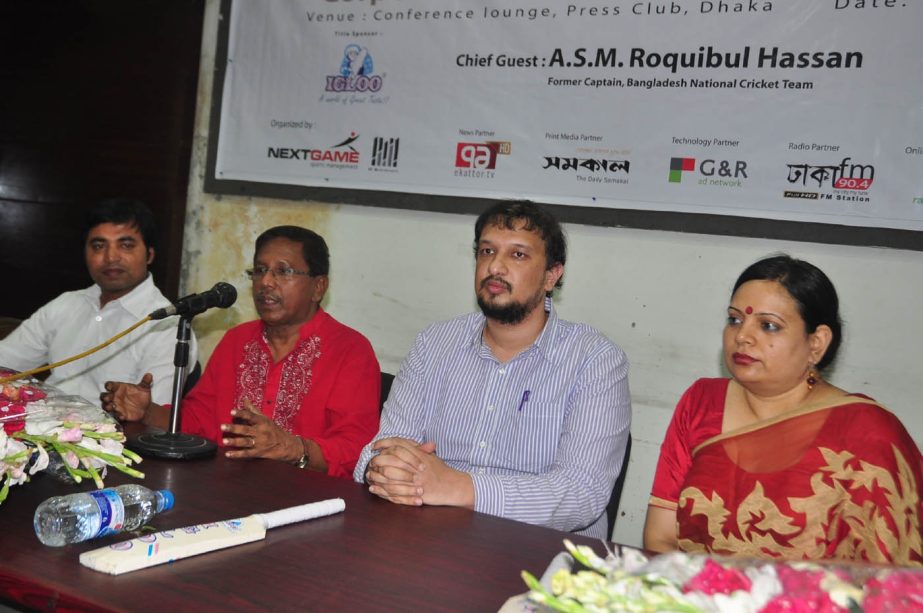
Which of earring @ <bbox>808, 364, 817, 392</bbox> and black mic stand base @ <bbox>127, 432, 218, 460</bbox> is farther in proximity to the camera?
earring @ <bbox>808, 364, 817, 392</bbox>

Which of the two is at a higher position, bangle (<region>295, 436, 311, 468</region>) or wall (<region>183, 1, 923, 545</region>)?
wall (<region>183, 1, 923, 545</region>)

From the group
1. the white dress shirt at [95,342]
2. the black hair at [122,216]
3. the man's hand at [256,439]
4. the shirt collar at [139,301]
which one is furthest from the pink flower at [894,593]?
the black hair at [122,216]

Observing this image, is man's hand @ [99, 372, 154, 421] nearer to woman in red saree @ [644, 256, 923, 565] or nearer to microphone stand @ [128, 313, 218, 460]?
microphone stand @ [128, 313, 218, 460]

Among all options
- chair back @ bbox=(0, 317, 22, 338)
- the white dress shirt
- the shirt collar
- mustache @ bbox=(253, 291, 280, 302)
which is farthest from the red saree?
chair back @ bbox=(0, 317, 22, 338)

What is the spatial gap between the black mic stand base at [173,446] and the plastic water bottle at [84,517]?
48 centimetres

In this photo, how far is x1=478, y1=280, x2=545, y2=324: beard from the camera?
93.0 inches

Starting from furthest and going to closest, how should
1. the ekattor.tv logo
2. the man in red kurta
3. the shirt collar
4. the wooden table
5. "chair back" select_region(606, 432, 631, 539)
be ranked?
the shirt collar < the ekattor.tv logo < the man in red kurta < "chair back" select_region(606, 432, 631, 539) < the wooden table

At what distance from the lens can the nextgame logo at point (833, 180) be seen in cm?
271

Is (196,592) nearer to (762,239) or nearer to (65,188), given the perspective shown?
(762,239)

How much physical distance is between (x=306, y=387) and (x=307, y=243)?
503mm

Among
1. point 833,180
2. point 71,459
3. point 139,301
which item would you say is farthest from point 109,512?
point 833,180

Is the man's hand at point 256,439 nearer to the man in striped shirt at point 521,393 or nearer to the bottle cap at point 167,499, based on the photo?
the man in striped shirt at point 521,393

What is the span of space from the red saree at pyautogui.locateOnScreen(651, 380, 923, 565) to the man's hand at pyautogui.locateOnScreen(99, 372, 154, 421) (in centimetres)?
155

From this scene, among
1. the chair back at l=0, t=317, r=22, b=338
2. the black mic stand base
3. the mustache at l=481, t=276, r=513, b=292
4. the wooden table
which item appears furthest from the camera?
the chair back at l=0, t=317, r=22, b=338
